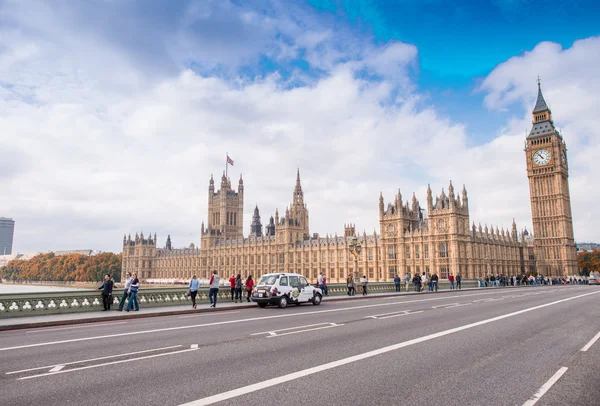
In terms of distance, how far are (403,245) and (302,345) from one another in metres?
66.3

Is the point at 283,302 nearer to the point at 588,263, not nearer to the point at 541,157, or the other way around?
the point at 541,157

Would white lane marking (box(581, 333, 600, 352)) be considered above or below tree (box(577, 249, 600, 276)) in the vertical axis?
below

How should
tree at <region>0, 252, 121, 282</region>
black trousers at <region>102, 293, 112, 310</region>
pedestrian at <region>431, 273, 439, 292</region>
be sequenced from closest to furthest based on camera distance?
black trousers at <region>102, 293, 112, 310</region> < pedestrian at <region>431, 273, 439, 292</region> < tree at <region>0, 252, 121, 282</region>

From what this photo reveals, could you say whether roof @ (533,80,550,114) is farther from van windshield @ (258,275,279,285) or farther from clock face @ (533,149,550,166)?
van windshield @ (258,275,279,285)

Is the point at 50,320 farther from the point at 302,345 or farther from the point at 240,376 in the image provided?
the point at 240,376

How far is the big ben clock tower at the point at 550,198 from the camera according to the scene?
89.8 metres

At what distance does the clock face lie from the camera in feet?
311

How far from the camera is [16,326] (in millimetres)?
15078

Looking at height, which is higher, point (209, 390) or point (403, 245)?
point (403, 245)

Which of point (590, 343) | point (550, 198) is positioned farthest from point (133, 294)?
point (550, 198)

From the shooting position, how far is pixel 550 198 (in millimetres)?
93750

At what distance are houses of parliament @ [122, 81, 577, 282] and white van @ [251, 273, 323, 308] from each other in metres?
49.1

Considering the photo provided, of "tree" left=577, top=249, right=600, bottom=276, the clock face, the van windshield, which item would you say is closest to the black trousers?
the van windshield

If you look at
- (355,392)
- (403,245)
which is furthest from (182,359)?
(403,245)
